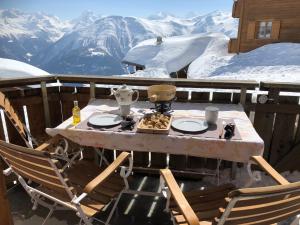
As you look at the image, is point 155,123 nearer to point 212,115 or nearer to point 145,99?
point 212,115

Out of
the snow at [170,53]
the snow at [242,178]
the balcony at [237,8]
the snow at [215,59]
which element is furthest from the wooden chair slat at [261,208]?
the balcony at [237,8]

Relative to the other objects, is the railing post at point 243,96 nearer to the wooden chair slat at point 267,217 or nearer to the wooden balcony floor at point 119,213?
the wooden balcony floor at point 119,213

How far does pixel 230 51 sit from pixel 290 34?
151 inches

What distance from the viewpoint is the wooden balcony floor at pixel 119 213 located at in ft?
9.09

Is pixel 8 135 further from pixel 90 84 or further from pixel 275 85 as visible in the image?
pixel 275 85

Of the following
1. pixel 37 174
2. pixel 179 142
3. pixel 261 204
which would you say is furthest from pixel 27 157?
pixel 261 204

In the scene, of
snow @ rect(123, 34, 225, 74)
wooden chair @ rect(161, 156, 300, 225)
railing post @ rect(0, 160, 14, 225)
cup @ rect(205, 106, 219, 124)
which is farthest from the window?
railing post @ rect(0, 160, 14, 225)

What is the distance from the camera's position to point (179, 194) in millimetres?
1820

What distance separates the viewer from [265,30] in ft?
60.1

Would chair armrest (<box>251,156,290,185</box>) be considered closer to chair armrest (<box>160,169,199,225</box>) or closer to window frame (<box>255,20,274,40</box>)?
chair armrest (<box>160,169,199,225</box>)

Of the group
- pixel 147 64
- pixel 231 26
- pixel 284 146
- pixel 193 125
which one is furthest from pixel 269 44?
pixel 231 26

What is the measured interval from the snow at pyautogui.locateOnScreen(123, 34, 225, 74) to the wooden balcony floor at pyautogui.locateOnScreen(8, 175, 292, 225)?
1688 cm

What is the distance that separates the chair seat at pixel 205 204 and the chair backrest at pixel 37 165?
80 centimetres

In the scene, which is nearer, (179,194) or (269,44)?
(179,194)
